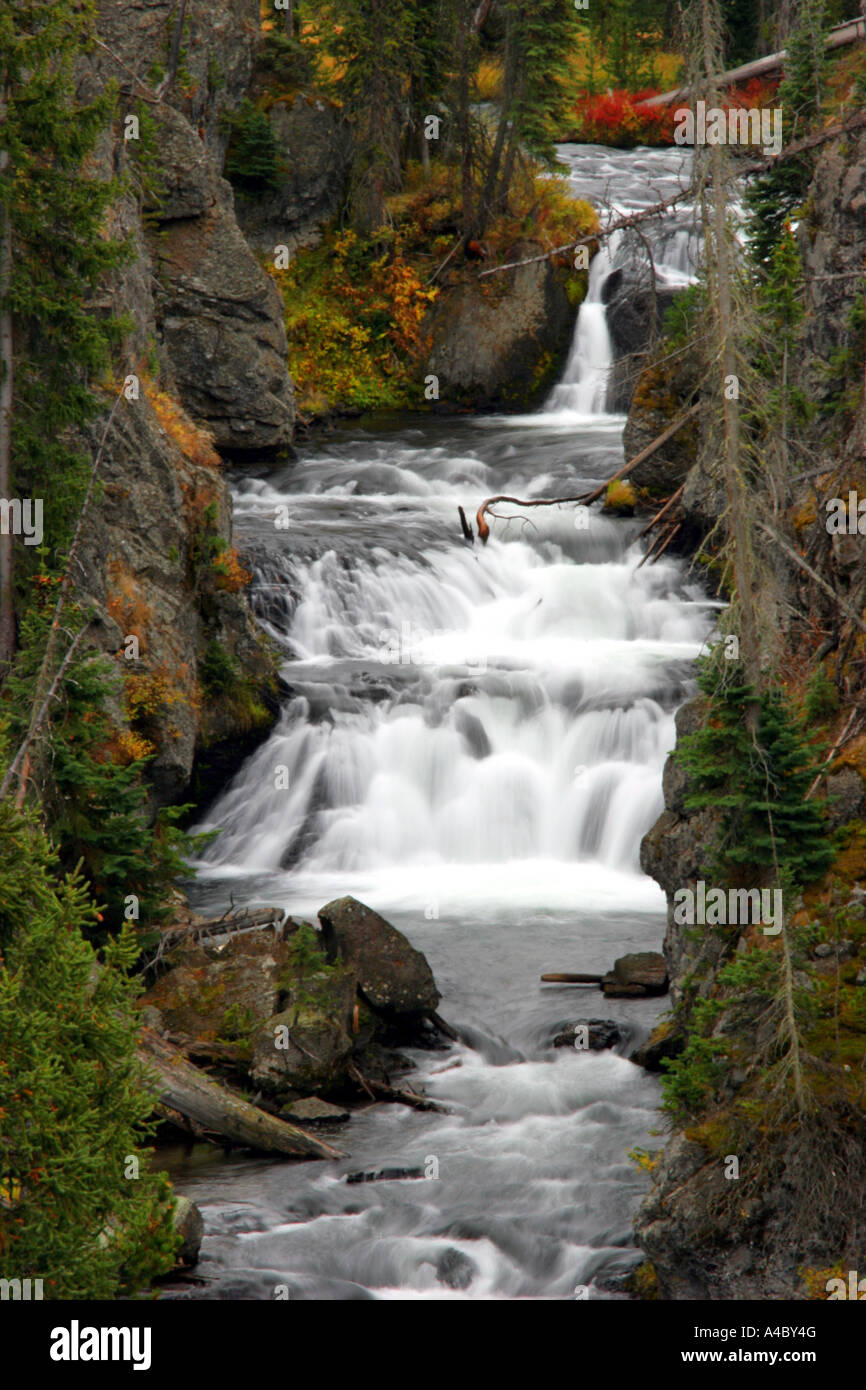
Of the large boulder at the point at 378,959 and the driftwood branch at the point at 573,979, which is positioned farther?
the driftwood branch at the point at 573,979

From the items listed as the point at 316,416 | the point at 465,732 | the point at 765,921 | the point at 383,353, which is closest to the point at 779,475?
the point at 765,921

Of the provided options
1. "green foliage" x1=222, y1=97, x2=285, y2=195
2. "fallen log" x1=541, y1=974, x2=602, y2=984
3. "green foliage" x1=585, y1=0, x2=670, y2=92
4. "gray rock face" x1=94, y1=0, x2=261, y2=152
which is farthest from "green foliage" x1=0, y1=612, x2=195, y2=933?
"green foliage" x1=585, y1=0, x2=670, y2=92

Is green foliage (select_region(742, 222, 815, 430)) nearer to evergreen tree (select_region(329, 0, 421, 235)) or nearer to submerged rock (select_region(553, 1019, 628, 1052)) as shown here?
submerged rock (select_region(553, 1019, 628, 1052))

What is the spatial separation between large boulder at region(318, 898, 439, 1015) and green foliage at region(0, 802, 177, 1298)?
5.21 metres

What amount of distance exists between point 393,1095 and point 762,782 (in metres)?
4.57

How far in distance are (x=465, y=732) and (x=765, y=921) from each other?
1038 cm

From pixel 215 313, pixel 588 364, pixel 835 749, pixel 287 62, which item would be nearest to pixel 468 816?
pixel 835 749

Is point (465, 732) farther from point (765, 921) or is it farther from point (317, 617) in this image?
point (765, 921)

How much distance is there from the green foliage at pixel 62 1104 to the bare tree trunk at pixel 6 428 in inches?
279

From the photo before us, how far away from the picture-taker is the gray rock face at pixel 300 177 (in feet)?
115

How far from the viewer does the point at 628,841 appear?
17250mm

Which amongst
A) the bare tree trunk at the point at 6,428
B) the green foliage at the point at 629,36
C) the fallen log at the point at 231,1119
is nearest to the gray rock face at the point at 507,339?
the green foliage at the point at 629,36

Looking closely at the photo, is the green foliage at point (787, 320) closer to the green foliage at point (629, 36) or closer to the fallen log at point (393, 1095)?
the fallen log at point (393, 1095)

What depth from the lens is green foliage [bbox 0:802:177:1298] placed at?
5855 millimetres
